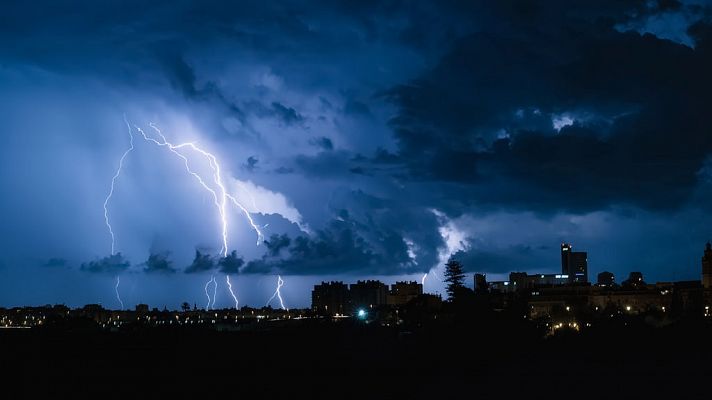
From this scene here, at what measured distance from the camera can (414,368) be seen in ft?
183

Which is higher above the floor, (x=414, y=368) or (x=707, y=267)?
(x=707, y=267)

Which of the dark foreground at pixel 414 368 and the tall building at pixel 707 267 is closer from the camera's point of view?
the dark foreground at pixel 414 368

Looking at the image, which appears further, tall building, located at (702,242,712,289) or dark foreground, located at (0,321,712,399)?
tall building, located at (702,242,712,289)

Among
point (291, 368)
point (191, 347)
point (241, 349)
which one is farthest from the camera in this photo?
point (191, 347)

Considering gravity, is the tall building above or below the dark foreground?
above

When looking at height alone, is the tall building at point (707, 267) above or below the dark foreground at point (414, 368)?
above

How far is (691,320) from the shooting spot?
9725 cm

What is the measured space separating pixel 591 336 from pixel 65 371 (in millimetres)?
52361

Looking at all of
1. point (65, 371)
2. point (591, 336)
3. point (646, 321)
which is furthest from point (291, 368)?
point (646, 321)

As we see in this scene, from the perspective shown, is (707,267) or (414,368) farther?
(707,267)

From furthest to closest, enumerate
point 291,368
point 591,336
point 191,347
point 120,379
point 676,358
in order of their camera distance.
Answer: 1. point 191,347
2. point 591,336
3. point 291,368
4. point 120,379
5. point 676,358

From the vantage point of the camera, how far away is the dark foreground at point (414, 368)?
41.1m

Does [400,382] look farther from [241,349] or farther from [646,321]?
[646,321]

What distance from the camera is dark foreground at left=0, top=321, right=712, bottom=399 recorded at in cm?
4106
